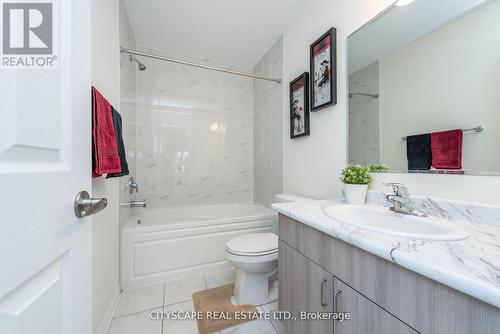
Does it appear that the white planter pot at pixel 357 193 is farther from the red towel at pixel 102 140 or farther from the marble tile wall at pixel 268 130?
the red towel at pixel 102 140

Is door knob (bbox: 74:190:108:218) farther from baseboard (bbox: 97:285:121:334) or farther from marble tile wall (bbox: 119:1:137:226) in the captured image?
marble tile wall (bbox: 119:1:137:226)

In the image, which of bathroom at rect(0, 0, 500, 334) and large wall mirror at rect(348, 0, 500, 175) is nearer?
bathroom at rect(0, 0, 500, 334)

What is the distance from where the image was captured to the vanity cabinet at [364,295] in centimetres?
45

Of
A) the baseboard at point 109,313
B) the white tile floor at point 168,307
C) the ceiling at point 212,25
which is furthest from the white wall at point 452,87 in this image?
the baseboard at point 109,313

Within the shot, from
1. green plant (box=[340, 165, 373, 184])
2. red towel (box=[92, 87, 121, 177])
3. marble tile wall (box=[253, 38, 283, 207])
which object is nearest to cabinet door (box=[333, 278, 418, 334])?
green plant (box=[340, 165, 373, 184])

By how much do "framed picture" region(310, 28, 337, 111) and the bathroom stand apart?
0.05 ft

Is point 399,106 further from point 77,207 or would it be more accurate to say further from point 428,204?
point 77,207

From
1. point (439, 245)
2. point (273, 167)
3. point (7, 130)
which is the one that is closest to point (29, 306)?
point (7, 130)

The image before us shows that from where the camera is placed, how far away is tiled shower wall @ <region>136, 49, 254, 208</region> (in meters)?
2.44

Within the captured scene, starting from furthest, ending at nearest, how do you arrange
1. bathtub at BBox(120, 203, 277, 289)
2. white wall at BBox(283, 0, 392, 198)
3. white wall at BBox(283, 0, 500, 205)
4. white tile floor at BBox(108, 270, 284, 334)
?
1. bathtub at BBox(120, 203, 277, 289)
2. white wall at BBox(283, 0, 392, 198)
3. white tile floor at BBox(108, 270, 284, 334)
4. white wall at BBox(283, 0, 500, 205)

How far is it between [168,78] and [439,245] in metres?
2.81

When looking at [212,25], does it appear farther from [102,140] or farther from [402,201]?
[402,201]

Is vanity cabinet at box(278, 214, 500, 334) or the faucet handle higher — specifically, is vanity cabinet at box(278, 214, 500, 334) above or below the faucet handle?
below

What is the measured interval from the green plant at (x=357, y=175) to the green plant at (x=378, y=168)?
4 cm
